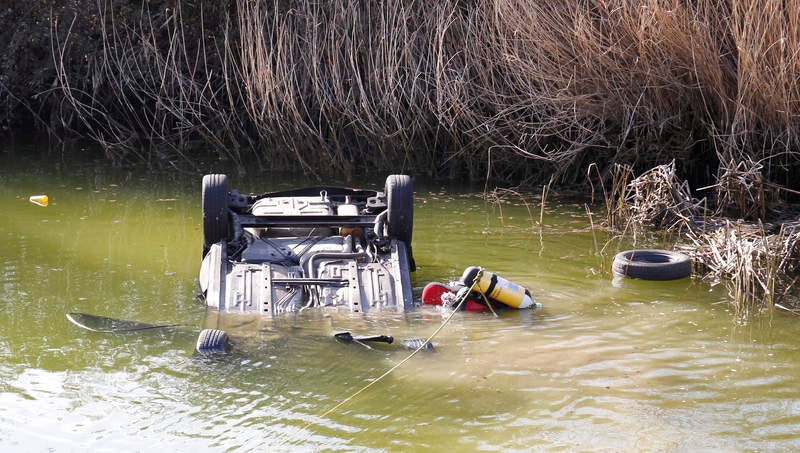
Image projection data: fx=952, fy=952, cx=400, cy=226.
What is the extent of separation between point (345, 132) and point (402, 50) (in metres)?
2.31

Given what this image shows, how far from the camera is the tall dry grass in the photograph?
10656 millimetres

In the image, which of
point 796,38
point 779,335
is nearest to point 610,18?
point 796,38

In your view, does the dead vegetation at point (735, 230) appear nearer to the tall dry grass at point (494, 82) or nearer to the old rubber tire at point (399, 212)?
the tall dry grass at point (494, 82)

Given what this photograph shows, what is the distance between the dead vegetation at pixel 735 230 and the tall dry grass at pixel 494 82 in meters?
0.45

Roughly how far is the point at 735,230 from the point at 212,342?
4.91 metres

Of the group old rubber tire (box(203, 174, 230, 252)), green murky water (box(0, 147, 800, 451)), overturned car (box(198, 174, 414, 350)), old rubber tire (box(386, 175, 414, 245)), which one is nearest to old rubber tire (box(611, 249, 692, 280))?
green murky water (box(0, 147, 800, 451))

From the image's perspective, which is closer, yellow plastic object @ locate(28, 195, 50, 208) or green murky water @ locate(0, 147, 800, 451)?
green murky water @ locate(0, 147, 800, 451)

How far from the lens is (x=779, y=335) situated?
7.20m

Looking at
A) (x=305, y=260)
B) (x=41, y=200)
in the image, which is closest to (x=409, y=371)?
(x=305, y=260)

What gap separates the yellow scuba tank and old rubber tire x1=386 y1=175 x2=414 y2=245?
0.87m

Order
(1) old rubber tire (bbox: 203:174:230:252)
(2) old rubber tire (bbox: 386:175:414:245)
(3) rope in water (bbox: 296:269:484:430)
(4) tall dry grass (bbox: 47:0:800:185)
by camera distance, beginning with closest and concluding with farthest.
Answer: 1. (3) rope in water (bbox: 296:269:484:430)
2. (1) old rubber tire (bbox: 203:174:230:252)
3. (2) old rubber tire (bbox: 386:175:414:245)
4. (4) tall dry grass (bbox: 47:0:800:185)

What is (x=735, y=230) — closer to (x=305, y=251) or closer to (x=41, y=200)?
(x=305, y=251)

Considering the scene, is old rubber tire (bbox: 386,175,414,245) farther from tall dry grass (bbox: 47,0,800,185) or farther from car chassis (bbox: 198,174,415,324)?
tall dry grass (bbox: 47,0,800,185)

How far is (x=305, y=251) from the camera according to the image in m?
8.09
